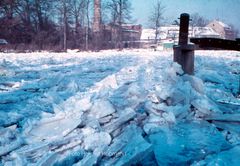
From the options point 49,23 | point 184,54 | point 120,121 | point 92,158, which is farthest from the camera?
point 49,23

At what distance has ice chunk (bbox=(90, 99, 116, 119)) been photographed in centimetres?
341

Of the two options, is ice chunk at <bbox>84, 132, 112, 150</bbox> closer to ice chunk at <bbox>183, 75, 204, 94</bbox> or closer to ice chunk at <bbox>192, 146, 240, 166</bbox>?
ice chunk at <bbox>192, 146, 240, 166</bbox>

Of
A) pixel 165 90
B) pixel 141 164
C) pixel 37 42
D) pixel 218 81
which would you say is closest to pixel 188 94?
pixel 165 90

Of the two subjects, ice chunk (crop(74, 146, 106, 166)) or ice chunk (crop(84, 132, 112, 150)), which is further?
ice chunk (crop(84, 132, 112, 150))

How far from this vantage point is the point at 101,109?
3.48m

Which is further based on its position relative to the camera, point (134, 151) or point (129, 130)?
point (129, 130)

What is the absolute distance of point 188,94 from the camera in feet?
13.0

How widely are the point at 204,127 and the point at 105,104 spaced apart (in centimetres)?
125

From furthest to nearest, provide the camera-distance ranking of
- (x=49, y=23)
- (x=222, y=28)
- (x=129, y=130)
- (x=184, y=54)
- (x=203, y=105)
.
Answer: (x=222, y=28) → (x=49, y=23) → (x=184, y=54) → (x=203, y=105) → (x=129, y=130)

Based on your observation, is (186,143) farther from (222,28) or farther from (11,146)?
(222,28)

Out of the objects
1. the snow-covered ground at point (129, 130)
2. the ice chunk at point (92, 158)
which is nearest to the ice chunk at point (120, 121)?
the snow-covered ground at point (129, 130)

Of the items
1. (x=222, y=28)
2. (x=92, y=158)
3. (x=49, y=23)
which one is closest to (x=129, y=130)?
(x=92, y=158)

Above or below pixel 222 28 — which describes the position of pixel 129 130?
below

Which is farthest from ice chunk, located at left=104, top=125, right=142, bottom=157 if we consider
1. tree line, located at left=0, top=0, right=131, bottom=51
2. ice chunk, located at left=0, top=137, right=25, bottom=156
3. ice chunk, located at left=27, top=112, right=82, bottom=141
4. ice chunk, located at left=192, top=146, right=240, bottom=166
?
tree line, located at left=0, top=0, right=131, bottom=51
